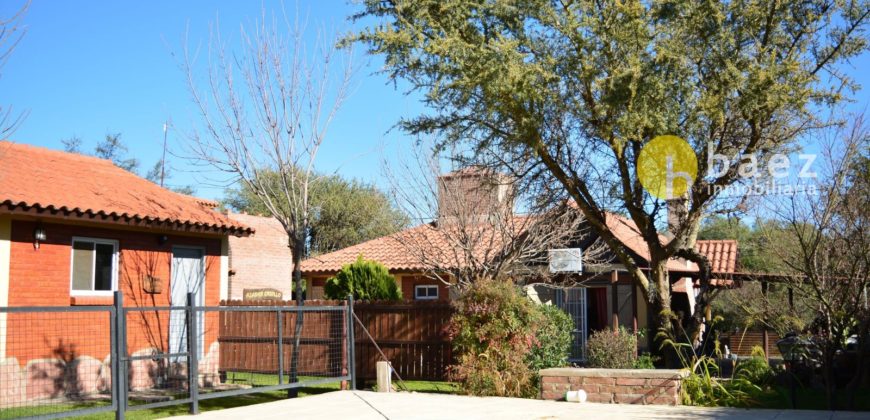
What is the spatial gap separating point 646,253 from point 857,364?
399 inches

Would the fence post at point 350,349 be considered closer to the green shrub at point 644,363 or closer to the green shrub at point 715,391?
the green shrub at point 644,363

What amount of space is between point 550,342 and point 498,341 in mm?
1117

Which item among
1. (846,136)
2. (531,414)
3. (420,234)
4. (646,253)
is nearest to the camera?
(531,414)

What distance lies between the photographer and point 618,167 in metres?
13.8

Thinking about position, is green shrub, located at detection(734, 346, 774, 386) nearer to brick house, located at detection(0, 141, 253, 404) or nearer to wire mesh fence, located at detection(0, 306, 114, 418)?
wire mesh fence, located at detection(0, 306, 114, 418)

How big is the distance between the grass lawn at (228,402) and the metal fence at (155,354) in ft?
0.20

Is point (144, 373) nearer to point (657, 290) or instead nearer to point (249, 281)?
point (657, 290)

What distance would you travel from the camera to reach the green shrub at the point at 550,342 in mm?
13789


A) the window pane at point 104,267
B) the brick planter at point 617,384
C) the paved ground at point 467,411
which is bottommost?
the paved ground at point 467,411

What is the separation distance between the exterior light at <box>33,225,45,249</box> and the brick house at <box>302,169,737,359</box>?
7.74m

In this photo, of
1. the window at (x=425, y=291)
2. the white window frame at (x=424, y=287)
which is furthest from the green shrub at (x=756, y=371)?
the window at (x=425, y=291)

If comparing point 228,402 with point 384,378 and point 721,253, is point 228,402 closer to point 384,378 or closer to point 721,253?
point 384,378

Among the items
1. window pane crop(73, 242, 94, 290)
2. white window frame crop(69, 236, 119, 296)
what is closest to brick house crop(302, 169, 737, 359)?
white window frame crop(69, 236, 119, 296)

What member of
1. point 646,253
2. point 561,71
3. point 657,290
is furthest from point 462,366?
point 646,253
